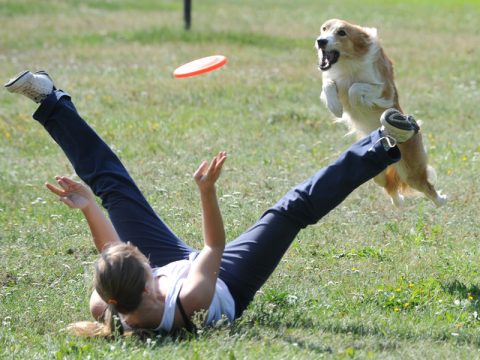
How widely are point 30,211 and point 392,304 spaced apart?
152 inches

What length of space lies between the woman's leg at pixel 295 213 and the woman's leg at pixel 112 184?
1.49ft

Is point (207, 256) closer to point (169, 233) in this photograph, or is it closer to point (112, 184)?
point (169, 233)

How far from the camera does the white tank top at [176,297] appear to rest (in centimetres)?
508

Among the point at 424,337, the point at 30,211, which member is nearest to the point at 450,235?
the point at 424,337

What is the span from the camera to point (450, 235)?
7.44m

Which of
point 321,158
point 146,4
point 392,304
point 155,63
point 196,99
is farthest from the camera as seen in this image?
point 146,4

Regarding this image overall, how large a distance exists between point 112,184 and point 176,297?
1057 mm

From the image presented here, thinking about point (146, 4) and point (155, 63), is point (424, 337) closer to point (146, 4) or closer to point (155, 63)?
point (155, 63)

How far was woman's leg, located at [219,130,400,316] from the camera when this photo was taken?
535cm

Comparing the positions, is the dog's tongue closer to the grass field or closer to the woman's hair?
the grass field

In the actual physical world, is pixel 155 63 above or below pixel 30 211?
below

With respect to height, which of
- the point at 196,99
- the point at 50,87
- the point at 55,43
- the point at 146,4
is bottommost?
the point at 146,4

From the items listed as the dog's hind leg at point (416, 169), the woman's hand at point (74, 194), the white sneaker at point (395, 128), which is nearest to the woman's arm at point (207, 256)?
the woman's hand at point (74, 194)

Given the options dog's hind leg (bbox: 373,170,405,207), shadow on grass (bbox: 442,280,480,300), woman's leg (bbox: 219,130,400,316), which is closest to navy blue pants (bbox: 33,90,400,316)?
woman's leg (bbox: 219,130,400,316)
